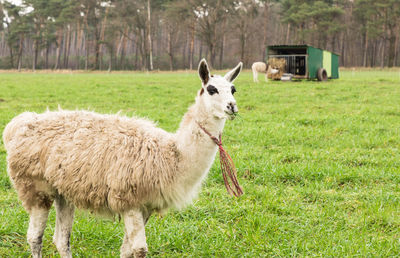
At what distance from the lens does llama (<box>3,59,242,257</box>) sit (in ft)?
9.36

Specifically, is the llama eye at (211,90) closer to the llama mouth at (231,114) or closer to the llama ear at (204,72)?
the llama ear at (204,72)

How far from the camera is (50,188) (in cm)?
308

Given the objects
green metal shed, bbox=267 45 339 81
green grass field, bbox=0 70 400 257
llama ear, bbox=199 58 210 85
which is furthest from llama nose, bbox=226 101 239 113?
green metal shed, bbox=267 45 339 81

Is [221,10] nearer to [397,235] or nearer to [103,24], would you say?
[103,24]

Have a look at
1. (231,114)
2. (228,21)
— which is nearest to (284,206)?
(231,114)

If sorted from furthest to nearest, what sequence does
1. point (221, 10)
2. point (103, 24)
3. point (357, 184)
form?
point (103, 24) → point (221, 10) → point (357, 184)

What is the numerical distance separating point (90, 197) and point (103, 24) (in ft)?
A: 187

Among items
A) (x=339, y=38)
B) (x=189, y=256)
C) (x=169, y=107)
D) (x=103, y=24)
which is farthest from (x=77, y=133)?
(x=339, y=38)

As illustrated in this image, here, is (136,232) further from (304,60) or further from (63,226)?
(304,60)

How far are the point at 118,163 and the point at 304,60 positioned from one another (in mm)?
22437

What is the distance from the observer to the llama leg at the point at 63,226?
3.22m

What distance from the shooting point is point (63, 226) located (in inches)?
128

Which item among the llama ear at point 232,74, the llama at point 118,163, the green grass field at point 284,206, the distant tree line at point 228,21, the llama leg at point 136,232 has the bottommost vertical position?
the green grass field at point 284,206

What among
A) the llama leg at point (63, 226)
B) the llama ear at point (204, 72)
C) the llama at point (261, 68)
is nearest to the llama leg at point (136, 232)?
the llama leg at point (63, 226)
